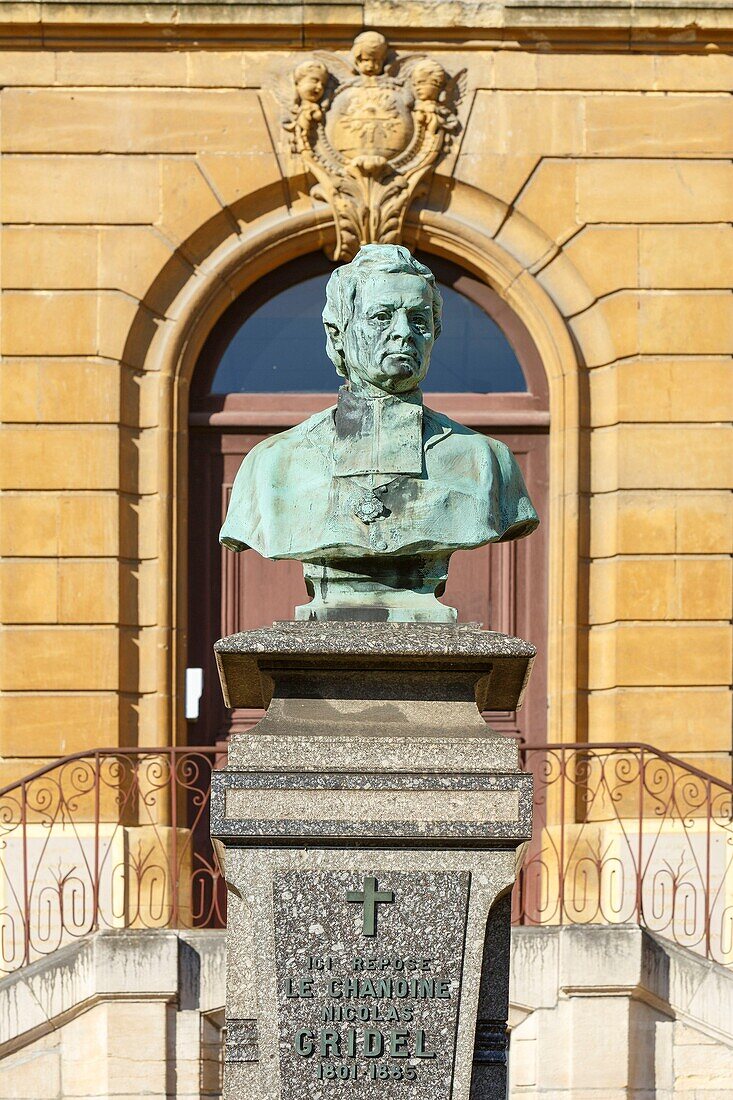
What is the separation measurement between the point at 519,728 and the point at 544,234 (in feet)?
9.55

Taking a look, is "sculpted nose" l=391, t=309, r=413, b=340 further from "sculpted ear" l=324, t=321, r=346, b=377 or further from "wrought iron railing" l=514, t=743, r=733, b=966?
"wrought iron railing" l=514, t=743, r=733, b=966

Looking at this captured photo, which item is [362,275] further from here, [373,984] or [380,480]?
[373,984]

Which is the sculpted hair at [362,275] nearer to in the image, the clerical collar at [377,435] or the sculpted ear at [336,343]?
the sculpted ear at [336,343]

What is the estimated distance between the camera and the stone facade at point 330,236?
13.0 m

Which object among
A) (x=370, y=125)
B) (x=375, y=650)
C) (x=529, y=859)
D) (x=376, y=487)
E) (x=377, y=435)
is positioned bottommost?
(x=529, y=859)

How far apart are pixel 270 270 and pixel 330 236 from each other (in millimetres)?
442

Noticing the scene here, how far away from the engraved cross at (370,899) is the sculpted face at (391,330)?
61.2 inches

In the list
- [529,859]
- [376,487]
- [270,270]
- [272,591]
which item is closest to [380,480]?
[376,487]

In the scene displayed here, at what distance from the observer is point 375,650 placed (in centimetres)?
661

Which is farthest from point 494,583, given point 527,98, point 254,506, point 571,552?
point 254,506

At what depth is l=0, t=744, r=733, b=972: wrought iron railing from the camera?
12305mm

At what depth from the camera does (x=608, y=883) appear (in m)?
12.6

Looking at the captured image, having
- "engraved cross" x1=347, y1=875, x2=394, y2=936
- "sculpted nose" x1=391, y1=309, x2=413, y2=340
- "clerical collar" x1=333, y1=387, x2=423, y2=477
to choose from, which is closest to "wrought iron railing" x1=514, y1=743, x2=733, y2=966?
"clerical collar" x1=333, y1=387, x2=423, y2=477

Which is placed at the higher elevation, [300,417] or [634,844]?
[300,417]
